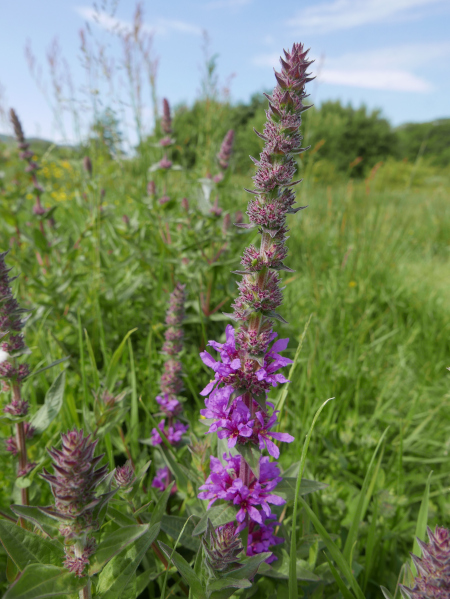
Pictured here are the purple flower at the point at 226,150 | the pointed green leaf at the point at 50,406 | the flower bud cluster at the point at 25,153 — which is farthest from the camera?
the purple flower at the point at 226,150

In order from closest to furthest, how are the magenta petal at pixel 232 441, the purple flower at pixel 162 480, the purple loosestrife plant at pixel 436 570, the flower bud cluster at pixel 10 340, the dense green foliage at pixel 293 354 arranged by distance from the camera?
the purple loosestrife plant at pixel 436 570
the magenta petal at pixel 232 441
the flower bud cluster at pixel 10 340
the dense green foliage at pixel 293 354
the purple flower at pixel 162 480

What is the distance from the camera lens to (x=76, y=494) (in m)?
1.00

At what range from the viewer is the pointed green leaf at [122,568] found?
3.74 feet

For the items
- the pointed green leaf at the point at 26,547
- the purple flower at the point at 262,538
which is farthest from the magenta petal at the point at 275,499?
the pointed green leaf at the point at 26,547

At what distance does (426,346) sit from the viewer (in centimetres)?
372

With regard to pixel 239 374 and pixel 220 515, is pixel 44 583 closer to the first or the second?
pixel 220 515

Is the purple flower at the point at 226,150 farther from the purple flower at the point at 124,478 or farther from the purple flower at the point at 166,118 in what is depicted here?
the purple flower at the point at 124,478

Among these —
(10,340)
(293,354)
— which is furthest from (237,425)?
(293,354)

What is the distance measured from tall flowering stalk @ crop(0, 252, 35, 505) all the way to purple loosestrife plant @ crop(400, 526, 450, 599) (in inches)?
59.2

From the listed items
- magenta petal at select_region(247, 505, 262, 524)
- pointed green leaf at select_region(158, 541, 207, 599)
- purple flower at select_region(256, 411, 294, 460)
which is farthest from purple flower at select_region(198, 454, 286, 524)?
pointed green leaf at select_region(158, 541, 207, 599)

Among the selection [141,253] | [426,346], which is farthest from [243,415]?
[426,346]

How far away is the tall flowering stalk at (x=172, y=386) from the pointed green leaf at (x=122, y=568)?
81 cm

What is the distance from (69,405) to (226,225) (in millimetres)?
2001

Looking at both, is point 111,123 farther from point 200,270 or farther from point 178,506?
point 178,506
